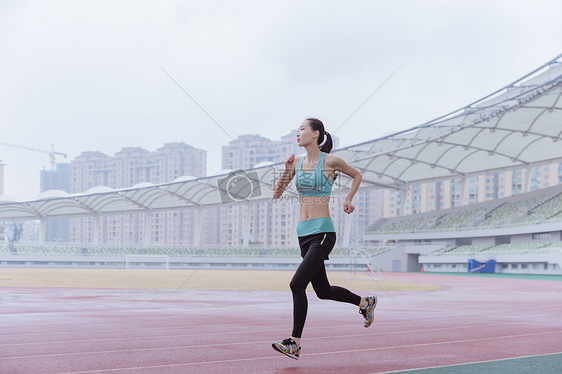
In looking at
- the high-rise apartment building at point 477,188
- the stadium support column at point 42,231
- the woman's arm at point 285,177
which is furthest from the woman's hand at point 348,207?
the high-rise apartment building at point 477,188

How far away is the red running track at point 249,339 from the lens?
17.2ft

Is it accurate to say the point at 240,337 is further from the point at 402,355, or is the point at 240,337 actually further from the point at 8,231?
the point at 8,231

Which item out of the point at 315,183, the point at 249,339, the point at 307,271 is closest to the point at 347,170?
the point at 315,183

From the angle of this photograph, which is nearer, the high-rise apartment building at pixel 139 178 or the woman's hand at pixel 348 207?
the woman's hand at pixel 348 207

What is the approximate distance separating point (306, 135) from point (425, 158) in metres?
44.4

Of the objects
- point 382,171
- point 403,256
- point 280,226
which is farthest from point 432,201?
point 382,171

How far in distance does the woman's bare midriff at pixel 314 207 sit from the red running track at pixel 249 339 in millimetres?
1254

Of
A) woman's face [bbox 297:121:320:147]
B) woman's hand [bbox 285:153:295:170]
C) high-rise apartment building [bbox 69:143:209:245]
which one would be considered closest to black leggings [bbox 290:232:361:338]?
woman's hand [bbox 285:153:295:170]

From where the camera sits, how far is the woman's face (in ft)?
18.9

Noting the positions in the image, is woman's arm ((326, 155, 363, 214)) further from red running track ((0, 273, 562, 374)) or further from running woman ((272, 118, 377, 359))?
red running track ((0, 273, 562, 374))

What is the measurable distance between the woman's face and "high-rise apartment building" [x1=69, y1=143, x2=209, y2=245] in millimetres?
134375

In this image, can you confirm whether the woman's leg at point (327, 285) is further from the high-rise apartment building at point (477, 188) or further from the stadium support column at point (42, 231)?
the high-rise apartment building at point (477, 188)

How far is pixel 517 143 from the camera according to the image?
145 ft

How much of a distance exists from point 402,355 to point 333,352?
645 millimetres
